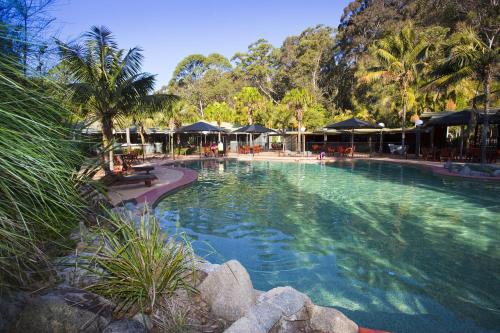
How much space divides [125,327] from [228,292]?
0.89m

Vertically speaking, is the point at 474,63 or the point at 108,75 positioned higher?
the point at 474,63

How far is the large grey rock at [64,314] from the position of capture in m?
1.99

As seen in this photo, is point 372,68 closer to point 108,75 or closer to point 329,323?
point 108,75

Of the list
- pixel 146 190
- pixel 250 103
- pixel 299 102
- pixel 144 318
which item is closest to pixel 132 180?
pixel 146 190

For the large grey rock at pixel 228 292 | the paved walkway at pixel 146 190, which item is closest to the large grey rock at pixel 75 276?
the large grey rock at pixel 228 292

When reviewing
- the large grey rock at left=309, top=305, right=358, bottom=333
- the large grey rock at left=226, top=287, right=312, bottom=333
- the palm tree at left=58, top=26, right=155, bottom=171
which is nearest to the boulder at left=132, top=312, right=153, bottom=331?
the large grey rock at left=226, top=287, right=312, bottom=333

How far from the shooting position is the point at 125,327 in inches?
86.2

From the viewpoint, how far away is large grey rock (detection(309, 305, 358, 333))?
253 cm

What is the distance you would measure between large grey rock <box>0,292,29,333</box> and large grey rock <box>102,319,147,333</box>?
21.7 inches

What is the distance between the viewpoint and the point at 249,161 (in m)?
22.0

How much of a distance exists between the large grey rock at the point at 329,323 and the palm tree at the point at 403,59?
21546 mm

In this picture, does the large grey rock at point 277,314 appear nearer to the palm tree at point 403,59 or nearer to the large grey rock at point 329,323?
the large grey rock at point 329,323

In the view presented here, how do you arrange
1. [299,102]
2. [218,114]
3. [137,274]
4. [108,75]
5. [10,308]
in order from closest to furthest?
[10,308] → [137,274] → [108,75] → [299,102] → [218,114]

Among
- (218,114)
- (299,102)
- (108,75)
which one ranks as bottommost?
(108,75)
